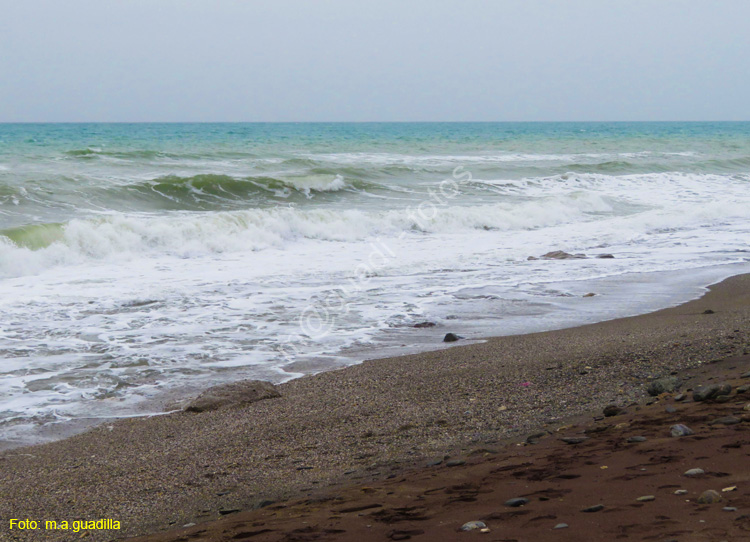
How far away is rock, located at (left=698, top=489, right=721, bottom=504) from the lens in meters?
2.40

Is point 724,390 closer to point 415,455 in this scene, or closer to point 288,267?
point 415,455

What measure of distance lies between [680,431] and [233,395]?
3054 mm

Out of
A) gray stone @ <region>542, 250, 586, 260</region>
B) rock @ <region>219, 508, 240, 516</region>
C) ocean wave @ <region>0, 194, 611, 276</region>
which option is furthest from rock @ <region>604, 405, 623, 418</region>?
ocean wave @ <region>0, 194, 611, 276</region>

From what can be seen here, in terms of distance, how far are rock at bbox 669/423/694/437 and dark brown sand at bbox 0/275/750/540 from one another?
5 cm

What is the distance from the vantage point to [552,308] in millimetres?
8258

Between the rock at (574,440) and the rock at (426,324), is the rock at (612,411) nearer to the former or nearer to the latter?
the rock at (574,440)

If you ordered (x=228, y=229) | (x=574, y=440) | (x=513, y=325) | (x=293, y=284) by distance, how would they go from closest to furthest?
(x=574, y=440)
(x=513, y=325)
(x=293, y=284)
(x=228, y=229)

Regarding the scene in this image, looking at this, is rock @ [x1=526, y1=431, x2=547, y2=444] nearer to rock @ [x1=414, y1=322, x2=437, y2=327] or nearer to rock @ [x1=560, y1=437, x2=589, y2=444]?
rock @ [x1=560, y1=437, x2=589, y2=444]

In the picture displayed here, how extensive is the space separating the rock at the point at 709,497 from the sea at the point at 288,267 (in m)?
3.83

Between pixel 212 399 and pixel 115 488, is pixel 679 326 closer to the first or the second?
pixel 212 399

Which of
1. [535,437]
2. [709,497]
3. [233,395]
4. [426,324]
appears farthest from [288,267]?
[709,497]

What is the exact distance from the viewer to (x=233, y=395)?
5.10 m

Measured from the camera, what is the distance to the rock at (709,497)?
2.40m

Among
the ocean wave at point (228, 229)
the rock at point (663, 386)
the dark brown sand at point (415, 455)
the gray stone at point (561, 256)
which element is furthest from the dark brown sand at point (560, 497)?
the ocean wave at point (228, 229)
